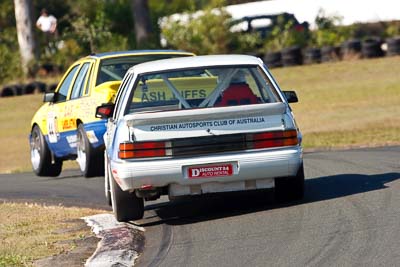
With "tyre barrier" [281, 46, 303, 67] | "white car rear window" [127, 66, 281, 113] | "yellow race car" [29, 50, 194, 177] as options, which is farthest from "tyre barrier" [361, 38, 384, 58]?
"white car rear window" [127, 66, 281, 113]

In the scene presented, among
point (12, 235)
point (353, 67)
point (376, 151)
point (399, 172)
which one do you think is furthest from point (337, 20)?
point (12, 235)

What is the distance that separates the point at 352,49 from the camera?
36.9m

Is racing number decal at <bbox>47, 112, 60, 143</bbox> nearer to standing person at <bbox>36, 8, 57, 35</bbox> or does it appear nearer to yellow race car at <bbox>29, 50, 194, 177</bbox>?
yellow race car at <bbox>29, 50, 194, 177</bbox>

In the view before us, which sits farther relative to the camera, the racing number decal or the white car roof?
the racing number decal

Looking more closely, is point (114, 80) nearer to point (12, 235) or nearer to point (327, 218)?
point (12, 235)

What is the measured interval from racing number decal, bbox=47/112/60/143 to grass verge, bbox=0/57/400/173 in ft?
16.1

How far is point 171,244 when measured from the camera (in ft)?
30.5

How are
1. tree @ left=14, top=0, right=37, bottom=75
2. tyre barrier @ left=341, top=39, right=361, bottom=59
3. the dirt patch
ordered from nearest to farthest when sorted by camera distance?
the dirt patch, tyre barrier @ left=341, top=39, right=361, bottom=59, tree @ left=14, top=0, right=37, bottom=75

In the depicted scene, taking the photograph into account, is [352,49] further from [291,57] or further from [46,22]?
[46,22]

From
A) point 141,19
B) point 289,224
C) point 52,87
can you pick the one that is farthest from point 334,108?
point 289,224

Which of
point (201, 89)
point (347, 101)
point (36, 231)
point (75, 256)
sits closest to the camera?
point (75, 256)

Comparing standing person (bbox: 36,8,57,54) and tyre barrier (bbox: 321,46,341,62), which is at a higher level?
standing person (bbox: 36,8,57,54)

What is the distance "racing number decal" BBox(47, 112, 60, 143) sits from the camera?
1565 centimetres

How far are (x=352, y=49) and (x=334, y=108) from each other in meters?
8.84
